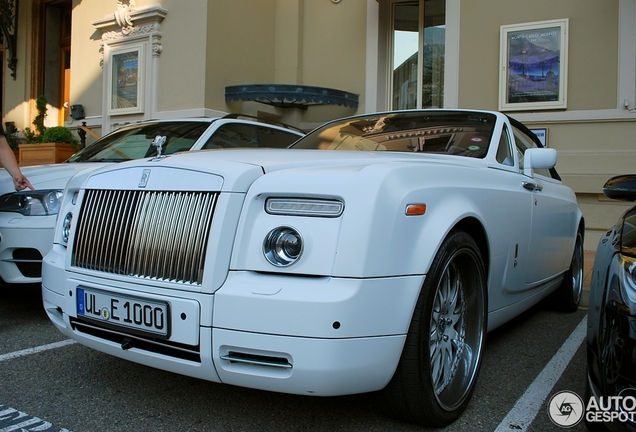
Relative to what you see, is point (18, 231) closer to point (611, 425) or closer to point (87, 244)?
point (87, 244)

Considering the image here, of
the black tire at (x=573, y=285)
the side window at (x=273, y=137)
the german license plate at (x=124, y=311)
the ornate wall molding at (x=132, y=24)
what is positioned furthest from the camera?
the ornate wall molding at (x=132, y=24)

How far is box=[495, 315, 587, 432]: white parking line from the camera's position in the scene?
243 centimetres

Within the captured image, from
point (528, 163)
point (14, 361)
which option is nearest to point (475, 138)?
point (528, 163)

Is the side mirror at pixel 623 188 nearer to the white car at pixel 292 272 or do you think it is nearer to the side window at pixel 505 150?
the white car at pixel 292 272

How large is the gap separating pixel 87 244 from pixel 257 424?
3.53 ft

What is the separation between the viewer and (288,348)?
1.94m

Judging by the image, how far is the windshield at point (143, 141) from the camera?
490cm

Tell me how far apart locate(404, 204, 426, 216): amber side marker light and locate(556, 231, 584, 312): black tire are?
2.77 metres

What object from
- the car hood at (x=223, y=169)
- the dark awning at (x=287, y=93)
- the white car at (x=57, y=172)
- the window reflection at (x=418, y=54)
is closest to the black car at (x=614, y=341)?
the car hood at (x=223, y=169)

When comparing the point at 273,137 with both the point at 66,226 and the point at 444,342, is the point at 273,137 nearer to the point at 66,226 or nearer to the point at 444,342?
the point at 66,226

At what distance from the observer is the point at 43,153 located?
10508mm

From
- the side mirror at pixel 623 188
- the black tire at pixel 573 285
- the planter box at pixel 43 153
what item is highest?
the planter box at pixel 43 153

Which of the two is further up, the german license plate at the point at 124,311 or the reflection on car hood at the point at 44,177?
the reflection on car hood at the point at 44,177

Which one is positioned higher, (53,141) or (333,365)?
(53,141)
